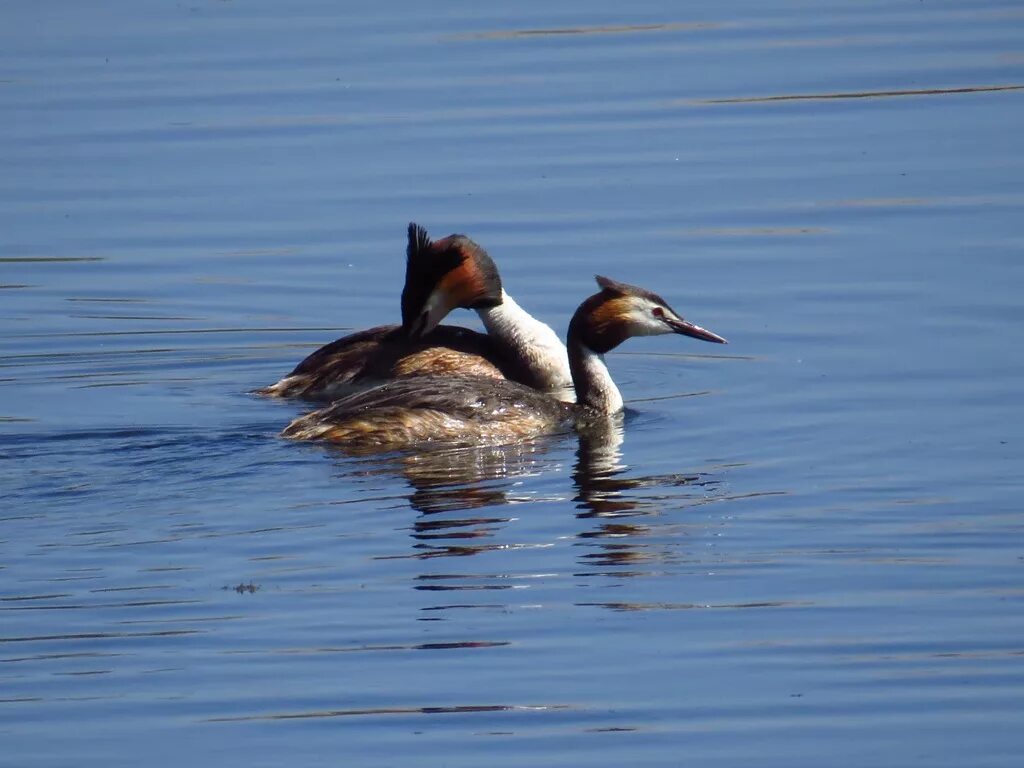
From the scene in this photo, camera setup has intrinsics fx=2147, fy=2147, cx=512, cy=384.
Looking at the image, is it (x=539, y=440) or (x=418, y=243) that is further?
(x=418, y=243)

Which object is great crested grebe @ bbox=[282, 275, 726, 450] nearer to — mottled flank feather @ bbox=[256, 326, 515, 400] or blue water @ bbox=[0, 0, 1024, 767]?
blue water @ bbox=[0, 0, 1024, 767]

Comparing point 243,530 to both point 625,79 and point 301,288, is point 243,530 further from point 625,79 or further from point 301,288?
point 625,79

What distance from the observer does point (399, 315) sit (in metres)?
13.3

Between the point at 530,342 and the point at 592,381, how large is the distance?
877 mm

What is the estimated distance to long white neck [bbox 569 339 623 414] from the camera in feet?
37.7

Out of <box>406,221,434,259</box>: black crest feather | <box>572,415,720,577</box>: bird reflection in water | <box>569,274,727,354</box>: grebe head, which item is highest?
<box>406,221,434,259</box>: black crest feather

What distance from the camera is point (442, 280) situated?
40.6 ft

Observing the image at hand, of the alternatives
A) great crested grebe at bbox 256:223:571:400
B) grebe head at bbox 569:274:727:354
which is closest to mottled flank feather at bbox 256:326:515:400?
great crested grebe at bbox 256:223:571:400

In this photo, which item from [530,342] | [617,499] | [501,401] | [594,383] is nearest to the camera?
[617,499]

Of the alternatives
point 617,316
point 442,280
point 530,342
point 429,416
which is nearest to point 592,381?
point 617,316

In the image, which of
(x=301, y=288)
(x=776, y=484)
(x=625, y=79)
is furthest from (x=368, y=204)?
(x=776, y=484)

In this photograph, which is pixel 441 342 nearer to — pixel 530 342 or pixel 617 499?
pixel 530 342

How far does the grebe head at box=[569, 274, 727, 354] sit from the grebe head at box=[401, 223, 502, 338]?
86 centimetres

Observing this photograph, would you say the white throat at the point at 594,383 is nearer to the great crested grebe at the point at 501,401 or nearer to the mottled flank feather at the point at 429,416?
the great crested grebe at the point at 501,401
